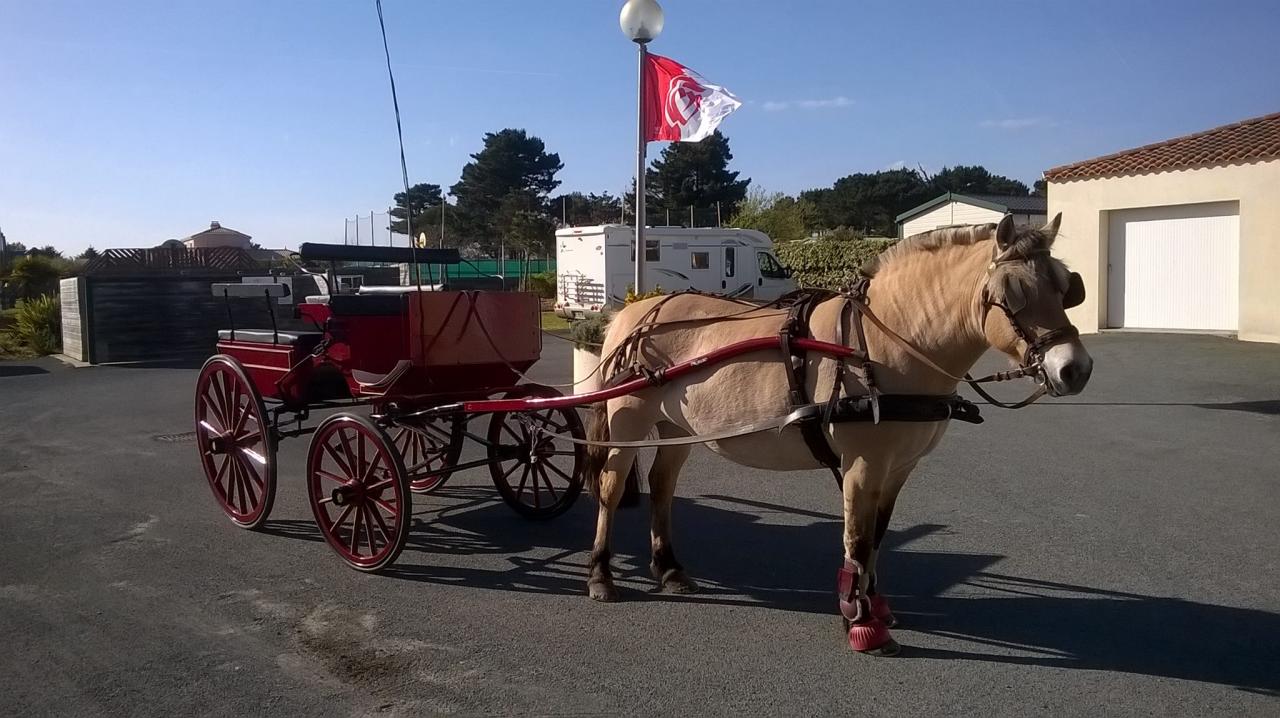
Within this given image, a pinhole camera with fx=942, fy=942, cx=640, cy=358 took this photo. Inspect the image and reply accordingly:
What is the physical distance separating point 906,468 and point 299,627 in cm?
319

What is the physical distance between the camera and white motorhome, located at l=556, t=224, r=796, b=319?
88.9 feet

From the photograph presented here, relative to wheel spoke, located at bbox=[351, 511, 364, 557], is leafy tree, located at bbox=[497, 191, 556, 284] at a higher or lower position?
higher

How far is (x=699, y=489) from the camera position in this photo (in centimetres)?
799

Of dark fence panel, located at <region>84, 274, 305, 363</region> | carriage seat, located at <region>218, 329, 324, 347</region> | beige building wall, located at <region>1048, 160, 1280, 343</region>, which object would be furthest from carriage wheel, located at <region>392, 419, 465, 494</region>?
dark fence panel, located at <region>84, 274, 305, 363</region>

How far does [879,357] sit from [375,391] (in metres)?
3.41

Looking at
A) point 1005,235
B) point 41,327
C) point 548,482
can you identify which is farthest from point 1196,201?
point 41,327

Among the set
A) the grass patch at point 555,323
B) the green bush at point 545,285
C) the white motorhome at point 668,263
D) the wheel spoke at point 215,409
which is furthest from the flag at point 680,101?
the green bush at point 545,285

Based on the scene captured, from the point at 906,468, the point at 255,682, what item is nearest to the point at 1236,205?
the point at 906,468

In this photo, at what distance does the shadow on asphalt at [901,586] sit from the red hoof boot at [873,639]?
14 centimetres

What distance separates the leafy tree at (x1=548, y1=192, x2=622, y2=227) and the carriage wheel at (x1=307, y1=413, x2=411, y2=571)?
157ft

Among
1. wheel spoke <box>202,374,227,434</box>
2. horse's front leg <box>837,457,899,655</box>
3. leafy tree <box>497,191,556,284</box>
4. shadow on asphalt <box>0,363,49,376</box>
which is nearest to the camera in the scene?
horse's front leg <box>837,457,899,655</box>

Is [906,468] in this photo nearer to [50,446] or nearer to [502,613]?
[502,613]

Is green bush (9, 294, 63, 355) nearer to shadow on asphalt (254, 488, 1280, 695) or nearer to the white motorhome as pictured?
the white motorhome

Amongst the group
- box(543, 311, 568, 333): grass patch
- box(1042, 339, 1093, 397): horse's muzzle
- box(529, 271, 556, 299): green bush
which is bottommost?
box(543, 311, 568, 333): grass patch
